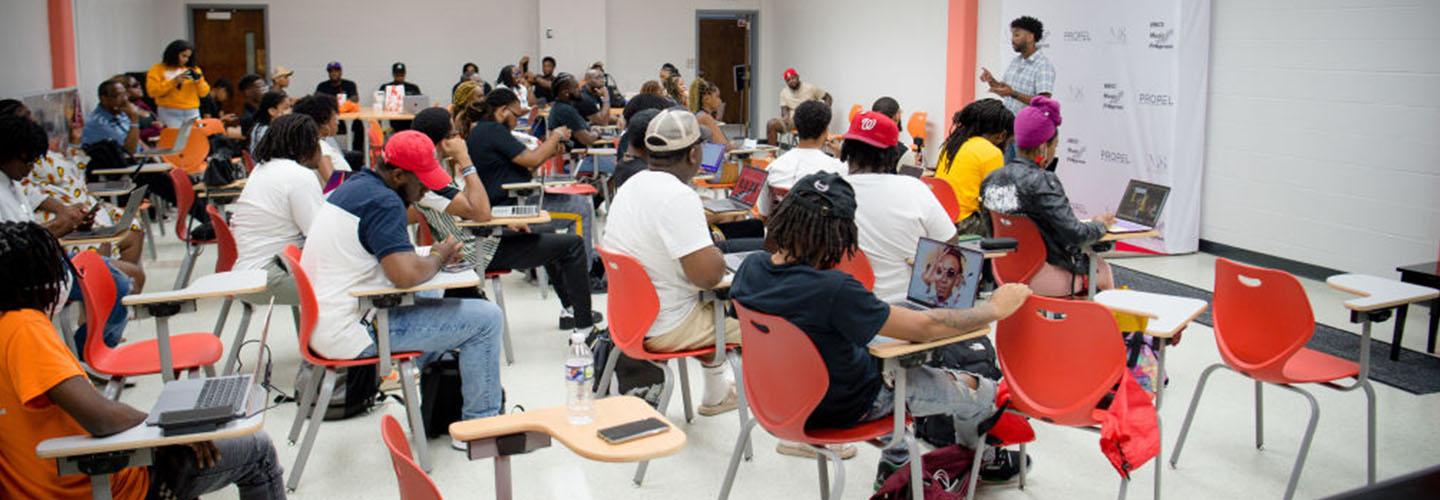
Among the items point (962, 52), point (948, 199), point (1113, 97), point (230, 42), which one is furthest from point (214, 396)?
point (230, 42)

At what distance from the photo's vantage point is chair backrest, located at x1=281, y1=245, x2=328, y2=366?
11.7 ft

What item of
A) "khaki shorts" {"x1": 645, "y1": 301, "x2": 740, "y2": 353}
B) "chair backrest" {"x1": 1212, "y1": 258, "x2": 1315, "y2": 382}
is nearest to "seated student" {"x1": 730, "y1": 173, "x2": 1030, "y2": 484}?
"khaki shorts" {"x1": 645, "y1": 301, "x2": 740, "y2": 353}

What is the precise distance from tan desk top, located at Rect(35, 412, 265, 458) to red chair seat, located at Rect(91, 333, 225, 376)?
1.30 meters

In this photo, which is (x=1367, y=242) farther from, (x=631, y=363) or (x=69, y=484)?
(x=69, y=484)

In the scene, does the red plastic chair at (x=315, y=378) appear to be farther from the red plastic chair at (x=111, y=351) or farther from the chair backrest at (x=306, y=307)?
the red plastic chair at (x=111, y=351)

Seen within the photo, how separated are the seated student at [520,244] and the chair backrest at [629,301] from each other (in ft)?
4.53

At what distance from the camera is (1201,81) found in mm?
7707

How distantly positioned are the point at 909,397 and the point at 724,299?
0.92 meters

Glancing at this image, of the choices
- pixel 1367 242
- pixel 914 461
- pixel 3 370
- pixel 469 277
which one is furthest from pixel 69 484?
pixel 1367 242

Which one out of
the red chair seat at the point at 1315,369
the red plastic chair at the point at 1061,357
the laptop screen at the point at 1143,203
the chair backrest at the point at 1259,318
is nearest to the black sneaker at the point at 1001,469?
the red plastic chair at the point at 1061,357

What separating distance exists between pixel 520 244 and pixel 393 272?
6.29 ft

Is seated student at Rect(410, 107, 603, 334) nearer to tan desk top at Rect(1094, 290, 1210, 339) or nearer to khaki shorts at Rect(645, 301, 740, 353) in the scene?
khaki shorts at Rect(645, 301, 740, 353)

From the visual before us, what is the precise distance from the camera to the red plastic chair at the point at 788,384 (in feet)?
9.53

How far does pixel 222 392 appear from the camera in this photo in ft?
9.09
